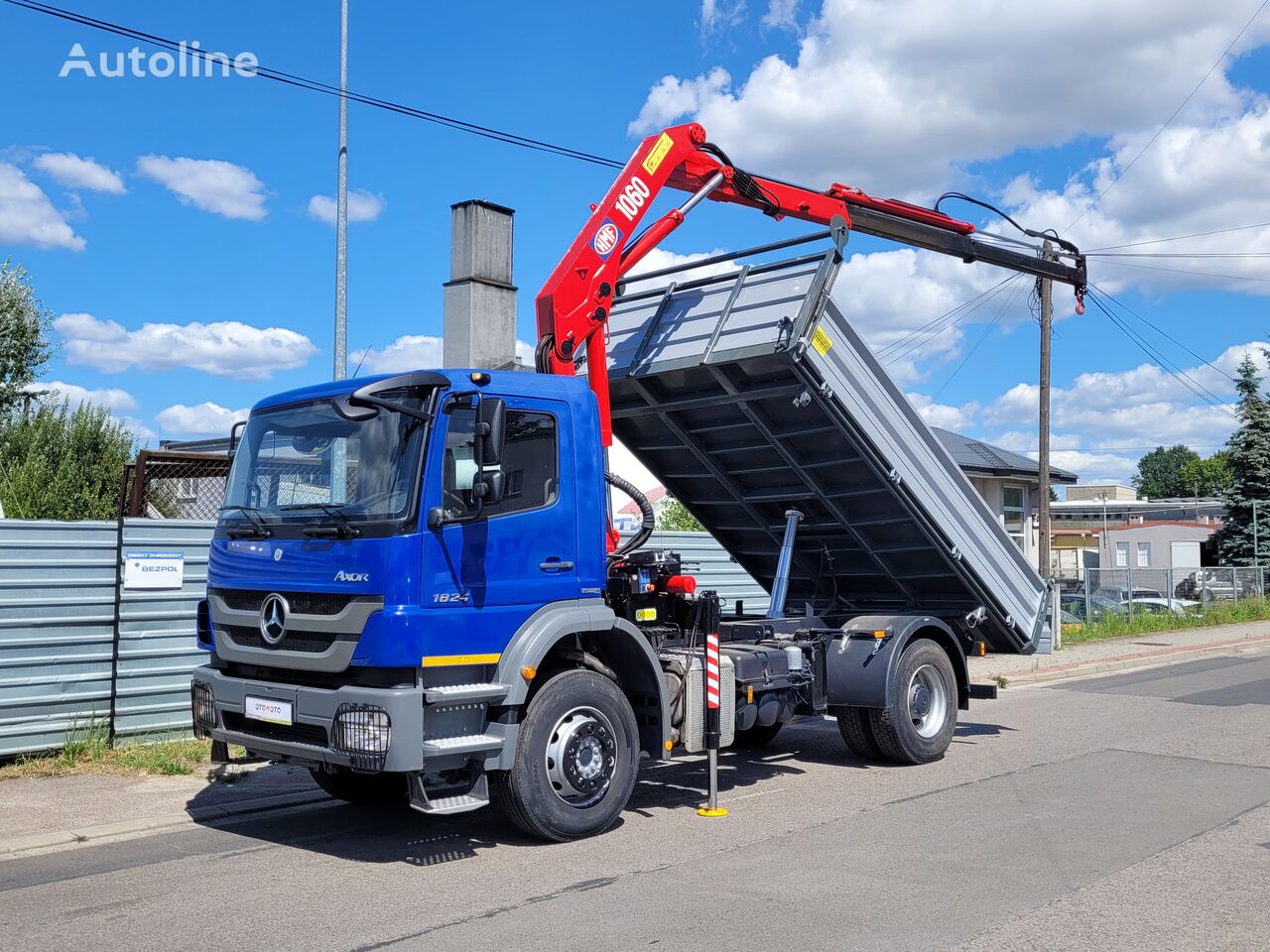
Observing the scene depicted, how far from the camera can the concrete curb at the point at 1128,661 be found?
17109mm

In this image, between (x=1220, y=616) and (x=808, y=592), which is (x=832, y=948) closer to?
(x=808, y=592)

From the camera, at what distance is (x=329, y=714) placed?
6434mm

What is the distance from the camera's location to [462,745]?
6461 mm

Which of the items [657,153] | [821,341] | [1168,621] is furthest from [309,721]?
[1168,621]

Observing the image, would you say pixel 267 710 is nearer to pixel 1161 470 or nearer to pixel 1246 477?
pixel 1246 477

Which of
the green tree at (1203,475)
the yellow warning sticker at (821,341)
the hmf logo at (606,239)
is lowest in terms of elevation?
the yellow warning sticker at (821,341)

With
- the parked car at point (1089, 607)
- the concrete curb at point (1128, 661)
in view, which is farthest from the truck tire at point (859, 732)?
the parked car at point (1089, 607)

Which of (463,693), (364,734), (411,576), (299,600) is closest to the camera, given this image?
(364,734)

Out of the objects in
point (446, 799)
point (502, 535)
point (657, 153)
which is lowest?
point (446, 799)

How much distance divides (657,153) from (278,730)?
17.2 ft

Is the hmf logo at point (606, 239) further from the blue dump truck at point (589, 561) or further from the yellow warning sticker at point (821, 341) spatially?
the yellow warning sticker at point (821, 341)

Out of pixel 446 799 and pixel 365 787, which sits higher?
pixel 446 799

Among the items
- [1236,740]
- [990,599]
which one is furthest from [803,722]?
[1236,740]

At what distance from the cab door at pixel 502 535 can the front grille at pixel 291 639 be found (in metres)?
0.61
